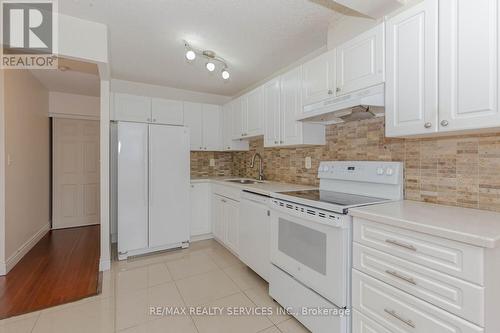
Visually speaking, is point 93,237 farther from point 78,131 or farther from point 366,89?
point 366,89

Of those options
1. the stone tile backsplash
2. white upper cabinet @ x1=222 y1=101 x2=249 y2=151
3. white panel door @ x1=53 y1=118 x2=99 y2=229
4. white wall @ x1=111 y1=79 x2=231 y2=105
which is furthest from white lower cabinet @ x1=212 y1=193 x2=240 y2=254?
white panel door @ x1=53 y1=118 x2=99 y2=229

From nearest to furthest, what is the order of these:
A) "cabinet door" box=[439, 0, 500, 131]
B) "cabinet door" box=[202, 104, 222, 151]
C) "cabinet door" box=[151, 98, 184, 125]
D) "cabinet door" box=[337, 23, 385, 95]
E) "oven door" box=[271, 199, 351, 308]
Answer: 1. "cabinet door" box=[439, 0, 500, 131]
2. "oven door" box=[271, 199, 351, 308]
3. "cabinet door" box=[337, 23, 385, 95]
4. "cabinet door" box=[151, 98, 184, 125]
5. "cabinet door" box=[202, 104, 222, 151]

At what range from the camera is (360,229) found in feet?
4.62

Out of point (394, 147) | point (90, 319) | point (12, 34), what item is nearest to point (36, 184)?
point (12, 34)

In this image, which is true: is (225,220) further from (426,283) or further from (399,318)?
(426,283)

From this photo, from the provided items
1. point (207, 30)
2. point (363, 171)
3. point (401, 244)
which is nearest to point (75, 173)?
point (207, 30)

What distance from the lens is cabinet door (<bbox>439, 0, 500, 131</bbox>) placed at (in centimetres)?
111

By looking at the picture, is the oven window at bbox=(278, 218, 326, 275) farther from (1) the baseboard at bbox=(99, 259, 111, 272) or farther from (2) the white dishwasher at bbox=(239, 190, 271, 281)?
(1) the baseboard at bbox=(99, 259, 111, 272)

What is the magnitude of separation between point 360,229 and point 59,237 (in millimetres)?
4502

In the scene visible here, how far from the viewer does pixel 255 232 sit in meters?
2.43

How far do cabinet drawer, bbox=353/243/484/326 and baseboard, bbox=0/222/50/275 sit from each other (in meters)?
3.44

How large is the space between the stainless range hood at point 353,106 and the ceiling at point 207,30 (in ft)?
2.44

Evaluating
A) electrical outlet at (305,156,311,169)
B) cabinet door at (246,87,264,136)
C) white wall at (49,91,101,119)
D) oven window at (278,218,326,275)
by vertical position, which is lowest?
oven window at (278,218,326,275)

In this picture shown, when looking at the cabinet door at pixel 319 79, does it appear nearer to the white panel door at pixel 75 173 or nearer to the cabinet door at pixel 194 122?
the cabinet door at pixel 194 122
